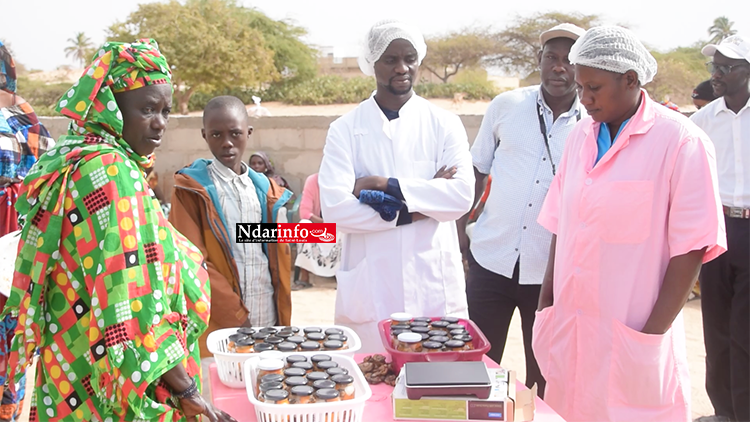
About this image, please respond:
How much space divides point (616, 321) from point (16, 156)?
3000mm

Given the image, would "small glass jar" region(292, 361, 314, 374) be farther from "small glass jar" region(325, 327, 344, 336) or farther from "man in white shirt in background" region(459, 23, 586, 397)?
"man in white shirt in background" region(459, 23, 586, 397)

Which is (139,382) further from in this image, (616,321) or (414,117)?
(414,117)

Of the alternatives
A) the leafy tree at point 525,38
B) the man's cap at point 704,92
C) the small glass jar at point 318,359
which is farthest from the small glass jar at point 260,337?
the leafy tree at point 525,38

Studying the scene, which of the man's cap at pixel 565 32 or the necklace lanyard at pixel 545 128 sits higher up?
the man's cap at pixel 565 32

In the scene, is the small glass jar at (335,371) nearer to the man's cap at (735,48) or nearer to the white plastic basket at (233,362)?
the white plastic basket at (233,362)

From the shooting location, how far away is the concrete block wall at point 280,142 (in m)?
8.98

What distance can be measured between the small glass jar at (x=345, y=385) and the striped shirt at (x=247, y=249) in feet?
4.17

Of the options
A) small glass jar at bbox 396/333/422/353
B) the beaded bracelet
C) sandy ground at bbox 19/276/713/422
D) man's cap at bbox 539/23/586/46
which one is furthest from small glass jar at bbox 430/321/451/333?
sandy ground at bbox 19/276/713/422

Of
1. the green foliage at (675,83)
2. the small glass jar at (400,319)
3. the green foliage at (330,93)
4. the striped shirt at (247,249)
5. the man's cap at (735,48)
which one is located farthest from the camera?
the green foliage at (675,83)

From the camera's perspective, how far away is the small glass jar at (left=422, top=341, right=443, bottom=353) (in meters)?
2.26

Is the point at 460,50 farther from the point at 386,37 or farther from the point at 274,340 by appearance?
the point at 274,340

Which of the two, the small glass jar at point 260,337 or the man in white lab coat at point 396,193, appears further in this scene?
the man in white lab coat at point 396,193

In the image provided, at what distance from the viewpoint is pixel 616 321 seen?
7.84ft

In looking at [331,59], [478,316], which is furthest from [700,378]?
[331,59]
